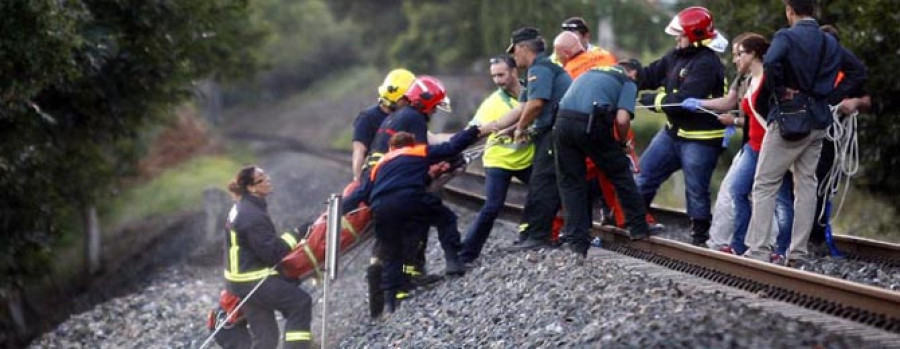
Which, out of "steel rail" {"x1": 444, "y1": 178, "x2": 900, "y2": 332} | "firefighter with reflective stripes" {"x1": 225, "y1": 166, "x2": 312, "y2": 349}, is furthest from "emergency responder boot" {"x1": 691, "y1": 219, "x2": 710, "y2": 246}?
"firefighter with reflective stripes" {"x1": 225, "y1": 166, "x2": 312, "y2": 349}

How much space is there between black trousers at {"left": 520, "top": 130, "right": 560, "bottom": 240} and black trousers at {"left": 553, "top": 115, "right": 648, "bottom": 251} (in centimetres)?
50

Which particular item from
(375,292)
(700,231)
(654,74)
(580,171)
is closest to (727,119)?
(654,74)

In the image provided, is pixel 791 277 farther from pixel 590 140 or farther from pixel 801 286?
pixel 590 140

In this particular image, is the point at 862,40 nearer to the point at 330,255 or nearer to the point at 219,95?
the point at 330,255

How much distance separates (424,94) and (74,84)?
10.6m

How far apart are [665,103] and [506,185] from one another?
162 cm

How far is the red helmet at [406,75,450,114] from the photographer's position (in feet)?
38.1

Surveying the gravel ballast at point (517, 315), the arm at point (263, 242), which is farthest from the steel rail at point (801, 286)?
the arm at point (263, 242)

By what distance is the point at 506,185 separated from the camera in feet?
38.6

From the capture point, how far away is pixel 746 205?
10.8 metres

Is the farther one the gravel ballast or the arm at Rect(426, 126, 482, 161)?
the arm at Rect(426, 126, 482, 161)

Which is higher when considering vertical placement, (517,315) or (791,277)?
(791,277)

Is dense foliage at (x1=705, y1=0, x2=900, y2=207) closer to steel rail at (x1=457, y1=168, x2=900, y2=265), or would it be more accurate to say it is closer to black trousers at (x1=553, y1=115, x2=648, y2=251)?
steel rail at (x1=457, y1=168, x2=900, y2=265)

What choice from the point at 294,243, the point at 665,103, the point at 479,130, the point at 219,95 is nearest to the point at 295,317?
the point at 294,243
